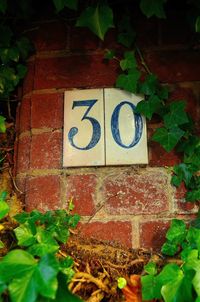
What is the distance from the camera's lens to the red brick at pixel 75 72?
1.17 meters

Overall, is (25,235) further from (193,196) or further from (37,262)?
(193,196)

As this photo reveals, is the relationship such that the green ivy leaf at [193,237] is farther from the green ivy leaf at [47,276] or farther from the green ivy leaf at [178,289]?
the green ivy leaf at [47,276]

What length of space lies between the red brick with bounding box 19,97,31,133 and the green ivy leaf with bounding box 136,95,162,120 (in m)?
0.29

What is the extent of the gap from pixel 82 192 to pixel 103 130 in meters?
0.16

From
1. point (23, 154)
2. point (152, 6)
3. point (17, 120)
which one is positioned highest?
point (152, 6)

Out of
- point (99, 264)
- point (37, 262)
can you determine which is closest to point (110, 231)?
point (99, 264)

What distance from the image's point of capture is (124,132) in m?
1.10

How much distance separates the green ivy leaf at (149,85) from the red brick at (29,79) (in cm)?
30

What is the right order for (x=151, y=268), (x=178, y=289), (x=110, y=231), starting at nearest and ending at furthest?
(x=178, y=289) → (x=151, y=268) → (x=110, y=231)

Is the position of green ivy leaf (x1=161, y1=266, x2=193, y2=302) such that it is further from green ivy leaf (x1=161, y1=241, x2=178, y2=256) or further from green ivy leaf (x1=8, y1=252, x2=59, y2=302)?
green ivy leaf (x1=8, y1=252, x2=59, y2=302)

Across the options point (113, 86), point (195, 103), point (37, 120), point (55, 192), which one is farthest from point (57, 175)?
point (195, 103)

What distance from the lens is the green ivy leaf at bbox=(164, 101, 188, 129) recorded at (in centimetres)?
107

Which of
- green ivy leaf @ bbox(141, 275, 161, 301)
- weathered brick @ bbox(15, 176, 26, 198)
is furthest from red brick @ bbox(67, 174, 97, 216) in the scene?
green ivy leaf @ bbox(141, 275, 161, 301)

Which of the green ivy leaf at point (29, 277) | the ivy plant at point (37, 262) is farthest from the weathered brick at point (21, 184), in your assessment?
the green ivy leaf at point (29, 277)
